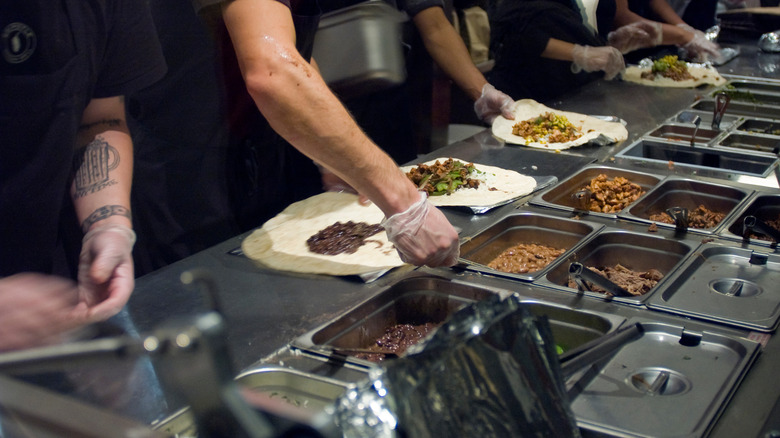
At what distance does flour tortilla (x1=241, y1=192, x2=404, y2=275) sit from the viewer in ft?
6.19

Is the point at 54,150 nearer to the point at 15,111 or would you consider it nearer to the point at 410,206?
the point at 15,111

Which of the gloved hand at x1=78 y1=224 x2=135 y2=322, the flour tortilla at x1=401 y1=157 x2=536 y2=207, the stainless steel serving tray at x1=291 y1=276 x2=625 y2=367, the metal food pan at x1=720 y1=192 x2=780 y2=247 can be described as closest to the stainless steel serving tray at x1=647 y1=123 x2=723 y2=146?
the metal food pan at x1=720 y1=192 x2=780 y2=247

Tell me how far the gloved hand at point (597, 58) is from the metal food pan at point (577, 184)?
5.34 feet

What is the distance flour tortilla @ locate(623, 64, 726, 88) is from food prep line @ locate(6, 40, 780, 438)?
1.61 meters

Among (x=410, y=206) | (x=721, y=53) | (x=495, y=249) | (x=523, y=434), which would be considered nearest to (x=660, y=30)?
(x=721, y=53)

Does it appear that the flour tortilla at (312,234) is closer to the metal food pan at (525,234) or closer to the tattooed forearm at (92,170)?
the metal food pan at (525,234)

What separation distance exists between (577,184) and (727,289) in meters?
0.93

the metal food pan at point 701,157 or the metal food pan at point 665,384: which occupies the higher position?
the metal food pan at point 665,384

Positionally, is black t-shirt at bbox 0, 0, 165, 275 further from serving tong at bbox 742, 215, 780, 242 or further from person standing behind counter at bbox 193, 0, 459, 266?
serving tong at bbox 742, 215, 780, 242

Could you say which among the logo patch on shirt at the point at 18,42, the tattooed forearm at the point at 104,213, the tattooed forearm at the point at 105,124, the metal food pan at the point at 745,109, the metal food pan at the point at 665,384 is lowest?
the metal food pan at the point at 745,109

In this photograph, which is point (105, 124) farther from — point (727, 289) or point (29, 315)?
point (727, 289)

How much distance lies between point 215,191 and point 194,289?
899 mm

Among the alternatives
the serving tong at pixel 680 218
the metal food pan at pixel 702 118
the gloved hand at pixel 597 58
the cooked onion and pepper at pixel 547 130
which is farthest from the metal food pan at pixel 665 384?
the gloved hand at pixel 597 58

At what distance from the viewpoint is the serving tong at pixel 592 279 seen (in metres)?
1.57
